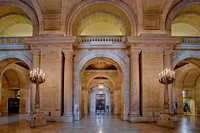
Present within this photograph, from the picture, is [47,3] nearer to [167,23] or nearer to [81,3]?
[81,3]

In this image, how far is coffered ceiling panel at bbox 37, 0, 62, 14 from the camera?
13.8 m

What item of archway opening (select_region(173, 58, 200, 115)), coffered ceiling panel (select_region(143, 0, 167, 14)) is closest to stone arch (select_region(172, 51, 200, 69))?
coffered ceiling panel (select_region(143, 0, 167, 14))

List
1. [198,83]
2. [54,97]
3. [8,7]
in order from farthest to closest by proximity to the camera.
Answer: [198,83]
[8,7]
[54,97]

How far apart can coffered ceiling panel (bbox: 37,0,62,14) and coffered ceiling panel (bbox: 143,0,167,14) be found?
615cm

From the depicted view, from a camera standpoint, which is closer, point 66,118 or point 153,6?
point 66,118

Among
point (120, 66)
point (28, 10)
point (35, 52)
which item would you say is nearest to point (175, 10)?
point (120, 66)

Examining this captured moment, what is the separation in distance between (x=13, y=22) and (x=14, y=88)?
7687mm

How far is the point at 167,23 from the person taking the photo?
48.0 feet

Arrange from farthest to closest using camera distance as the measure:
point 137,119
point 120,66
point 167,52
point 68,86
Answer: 1. point 120,66
2. point 167,52
3. point 68,86
4. point 137,119

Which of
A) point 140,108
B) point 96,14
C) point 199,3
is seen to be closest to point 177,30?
point 199,3

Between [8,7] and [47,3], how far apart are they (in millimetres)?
4189

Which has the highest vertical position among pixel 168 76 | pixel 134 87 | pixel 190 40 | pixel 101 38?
pixel 101 38

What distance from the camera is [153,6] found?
45.6 ft

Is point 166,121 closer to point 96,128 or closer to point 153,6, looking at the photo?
point 96,128
